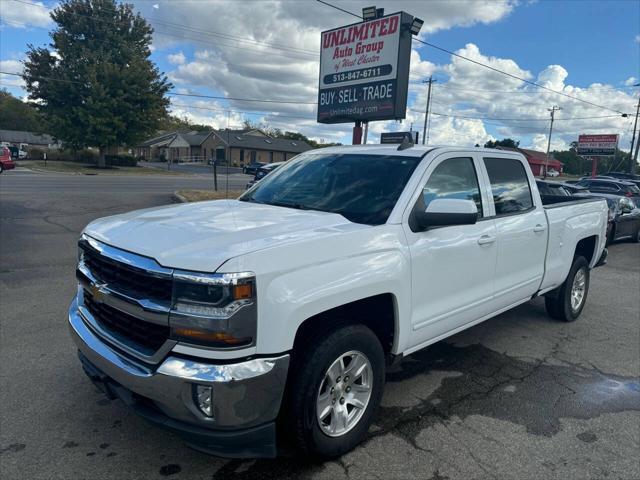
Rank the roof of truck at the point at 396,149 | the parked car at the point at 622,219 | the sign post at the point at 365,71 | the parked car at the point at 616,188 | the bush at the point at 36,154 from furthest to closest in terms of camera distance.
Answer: the bush at the point at 36,154
the parked car at the point at 616,188
the sign post at the point at 365,71
the parked car at the point at 622,219
the roof of truck at the point at 396,149

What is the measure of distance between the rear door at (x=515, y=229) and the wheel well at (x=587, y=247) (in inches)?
59.7

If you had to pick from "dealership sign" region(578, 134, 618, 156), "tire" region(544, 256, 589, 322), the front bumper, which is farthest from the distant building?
the front bumper

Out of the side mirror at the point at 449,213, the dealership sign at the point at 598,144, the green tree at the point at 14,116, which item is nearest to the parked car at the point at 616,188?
the side mirror at the point at 449,213

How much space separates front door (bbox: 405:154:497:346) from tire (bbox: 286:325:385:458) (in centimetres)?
48

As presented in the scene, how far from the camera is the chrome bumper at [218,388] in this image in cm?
231

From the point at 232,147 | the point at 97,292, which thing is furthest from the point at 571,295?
the point at 232,147

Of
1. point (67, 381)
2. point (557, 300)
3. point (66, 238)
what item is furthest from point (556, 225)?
point (66, 238)

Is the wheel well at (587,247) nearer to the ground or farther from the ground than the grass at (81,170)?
farther from the ground

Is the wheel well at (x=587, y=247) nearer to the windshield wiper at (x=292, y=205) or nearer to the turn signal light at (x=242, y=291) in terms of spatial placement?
the windshield wiper at (x=292, y=205)

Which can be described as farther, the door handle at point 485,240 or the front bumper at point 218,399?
the door handle at point 485,240

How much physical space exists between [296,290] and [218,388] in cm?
61

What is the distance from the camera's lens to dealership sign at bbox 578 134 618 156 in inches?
2291

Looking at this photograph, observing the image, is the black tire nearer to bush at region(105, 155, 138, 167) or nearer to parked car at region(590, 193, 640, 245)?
parked car at region(590, 193, 640, 245)

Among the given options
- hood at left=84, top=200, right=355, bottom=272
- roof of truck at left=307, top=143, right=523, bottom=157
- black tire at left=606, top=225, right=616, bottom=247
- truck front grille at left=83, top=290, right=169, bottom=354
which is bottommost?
black tire at left=606, top=225, right=616, bottom=247
